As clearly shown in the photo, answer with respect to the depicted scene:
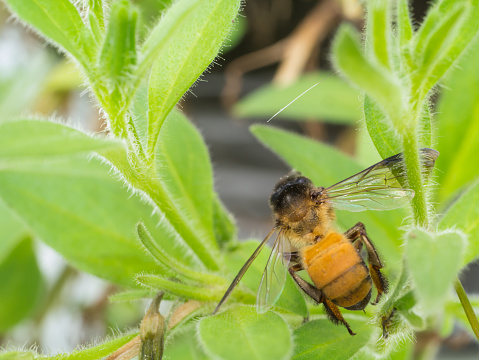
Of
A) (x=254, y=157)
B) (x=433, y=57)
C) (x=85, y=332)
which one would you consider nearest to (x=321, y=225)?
(x=433, y=57)

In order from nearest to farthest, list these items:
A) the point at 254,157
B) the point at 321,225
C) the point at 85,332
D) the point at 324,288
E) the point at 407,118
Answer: the point at 407,118 < the point at 324,288 < the point at 321,225 < the point at 85,332 < the point at 254,157

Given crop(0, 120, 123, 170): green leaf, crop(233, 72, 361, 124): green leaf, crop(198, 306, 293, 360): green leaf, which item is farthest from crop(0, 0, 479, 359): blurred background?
crop(0, 120, 123, 170): green leaf

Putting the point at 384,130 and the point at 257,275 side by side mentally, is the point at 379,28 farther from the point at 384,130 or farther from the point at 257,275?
the point at 257,275

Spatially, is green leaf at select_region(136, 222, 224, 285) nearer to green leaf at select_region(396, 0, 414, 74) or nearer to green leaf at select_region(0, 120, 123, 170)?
green leaf at select_region(0, 120, 123, 170)

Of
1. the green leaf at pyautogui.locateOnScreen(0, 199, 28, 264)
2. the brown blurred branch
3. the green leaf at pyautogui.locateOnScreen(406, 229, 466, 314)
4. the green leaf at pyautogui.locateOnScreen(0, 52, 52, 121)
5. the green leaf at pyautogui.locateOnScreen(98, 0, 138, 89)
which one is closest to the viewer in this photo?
the green leaf at pyautogui.locateOnScreen(406, 229, 466, 314)

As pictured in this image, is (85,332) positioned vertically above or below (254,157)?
below

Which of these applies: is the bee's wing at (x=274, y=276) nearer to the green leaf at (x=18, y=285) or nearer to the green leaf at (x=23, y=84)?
the green leaf at (x=18, y=285)

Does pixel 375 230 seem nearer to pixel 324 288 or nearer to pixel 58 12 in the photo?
pixel 324 288

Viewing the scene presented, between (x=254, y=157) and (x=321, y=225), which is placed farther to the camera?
(x=254, y=157)

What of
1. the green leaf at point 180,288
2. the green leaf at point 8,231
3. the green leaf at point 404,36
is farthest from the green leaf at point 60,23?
the green leaf at point 8,231
